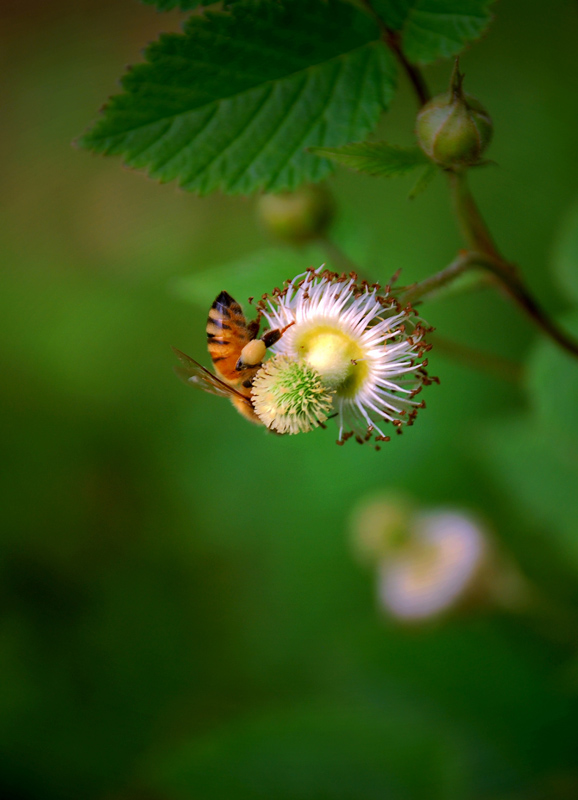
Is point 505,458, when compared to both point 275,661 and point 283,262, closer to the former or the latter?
point 283,262

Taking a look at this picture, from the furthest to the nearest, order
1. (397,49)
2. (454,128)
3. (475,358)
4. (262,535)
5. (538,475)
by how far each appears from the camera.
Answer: (262,535) → (538,475) → (475,358) → (397,49) → (454,128)

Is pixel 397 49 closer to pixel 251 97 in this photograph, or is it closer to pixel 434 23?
pixel 434 23

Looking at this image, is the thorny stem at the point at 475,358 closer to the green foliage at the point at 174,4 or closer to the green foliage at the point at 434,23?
the green foliage at the point at 434,23

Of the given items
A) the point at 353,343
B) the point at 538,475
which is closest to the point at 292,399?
the point at 353,343

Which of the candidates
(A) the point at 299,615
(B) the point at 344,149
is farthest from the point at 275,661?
(B) the point at 344,149

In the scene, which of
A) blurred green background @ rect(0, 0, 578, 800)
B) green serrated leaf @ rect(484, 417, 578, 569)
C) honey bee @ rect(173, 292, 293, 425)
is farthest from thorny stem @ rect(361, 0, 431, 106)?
blurred green background @ rect(0, 0, 578, 800)

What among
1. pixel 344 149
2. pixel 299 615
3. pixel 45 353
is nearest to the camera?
pixel 344 149
